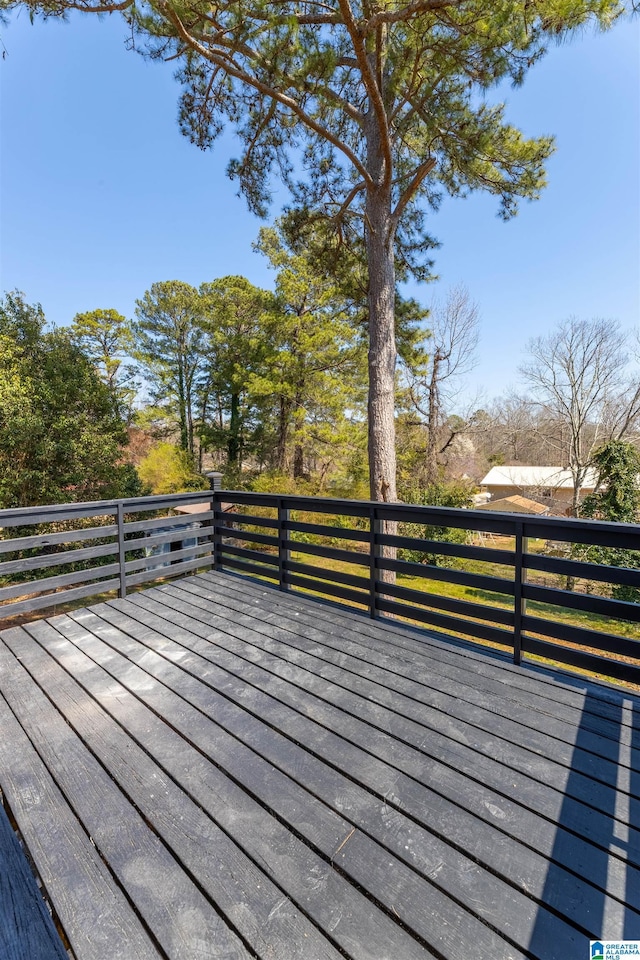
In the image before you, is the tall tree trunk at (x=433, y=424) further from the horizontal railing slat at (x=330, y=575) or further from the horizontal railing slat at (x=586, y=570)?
the horizontal railing slat at (x=586, y=570)

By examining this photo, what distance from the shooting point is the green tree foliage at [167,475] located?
12594 millimetres

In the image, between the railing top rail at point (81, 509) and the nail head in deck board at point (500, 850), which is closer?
the nail head in deck board at point (500, 850)

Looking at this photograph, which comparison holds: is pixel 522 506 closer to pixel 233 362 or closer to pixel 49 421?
pixel 233 362

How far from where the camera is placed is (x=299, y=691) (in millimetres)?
2023

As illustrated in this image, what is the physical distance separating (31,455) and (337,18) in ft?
27.3

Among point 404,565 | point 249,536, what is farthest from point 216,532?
point 404,565

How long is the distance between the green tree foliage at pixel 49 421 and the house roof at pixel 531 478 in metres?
12.5

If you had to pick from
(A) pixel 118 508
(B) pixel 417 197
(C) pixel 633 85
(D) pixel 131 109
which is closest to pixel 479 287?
(C) pixel 633 85

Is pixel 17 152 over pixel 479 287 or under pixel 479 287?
over

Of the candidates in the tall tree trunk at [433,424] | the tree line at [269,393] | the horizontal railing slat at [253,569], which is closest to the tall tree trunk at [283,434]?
the tree line at [269,393]

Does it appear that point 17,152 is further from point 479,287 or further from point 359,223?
point 479,287

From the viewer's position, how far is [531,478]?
1594cm

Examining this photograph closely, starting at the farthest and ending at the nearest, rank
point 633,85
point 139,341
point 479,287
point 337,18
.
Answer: point 139,341, point 479,287, point 633,85, point 337,18

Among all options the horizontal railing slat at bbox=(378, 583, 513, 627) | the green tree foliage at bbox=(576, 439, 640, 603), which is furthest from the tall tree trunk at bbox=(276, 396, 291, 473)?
the horizontal railing slat at bbox=(378, 583, 513, 627)
